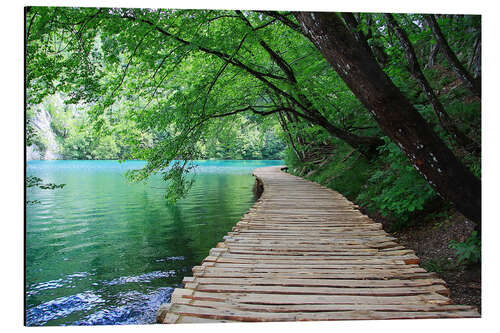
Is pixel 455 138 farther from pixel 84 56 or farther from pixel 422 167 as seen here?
pixel 84 56

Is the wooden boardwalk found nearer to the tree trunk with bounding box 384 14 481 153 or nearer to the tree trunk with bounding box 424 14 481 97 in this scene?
the tree trunk with bounding box 384 14 481 153

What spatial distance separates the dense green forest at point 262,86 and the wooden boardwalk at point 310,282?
2.64 ft

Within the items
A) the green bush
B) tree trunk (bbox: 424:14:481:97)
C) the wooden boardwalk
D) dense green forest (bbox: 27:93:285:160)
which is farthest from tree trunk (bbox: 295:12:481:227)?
dense green forest (bbox: 27:93:285:160)

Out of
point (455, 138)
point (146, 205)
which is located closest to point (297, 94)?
point (455, 138)

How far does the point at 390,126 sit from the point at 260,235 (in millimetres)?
2004

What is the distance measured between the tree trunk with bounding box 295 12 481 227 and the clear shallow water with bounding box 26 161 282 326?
2710 mm

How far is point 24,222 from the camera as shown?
8.54ft

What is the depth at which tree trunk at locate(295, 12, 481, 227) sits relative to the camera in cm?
252

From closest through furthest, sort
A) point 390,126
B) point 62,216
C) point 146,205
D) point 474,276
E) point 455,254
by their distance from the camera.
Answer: point 390,126
point 474,276
point 455,254
point 62,216
point 146,205

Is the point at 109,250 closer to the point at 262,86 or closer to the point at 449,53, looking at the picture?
the point at 262,86

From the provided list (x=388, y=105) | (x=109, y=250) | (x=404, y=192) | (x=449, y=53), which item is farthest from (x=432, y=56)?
(x=109, y=250)

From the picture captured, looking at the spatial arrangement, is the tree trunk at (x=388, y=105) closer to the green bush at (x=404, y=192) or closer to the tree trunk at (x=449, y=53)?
the tree trunk at (x=449, y=53)

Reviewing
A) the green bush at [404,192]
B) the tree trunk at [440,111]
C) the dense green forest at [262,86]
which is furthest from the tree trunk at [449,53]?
the green bush at [404,192]

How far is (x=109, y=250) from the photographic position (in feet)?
21.1
